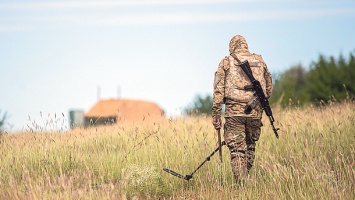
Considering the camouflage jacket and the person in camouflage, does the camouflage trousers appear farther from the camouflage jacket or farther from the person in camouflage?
the camouflage jacket

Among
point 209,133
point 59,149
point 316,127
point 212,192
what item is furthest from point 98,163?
point 316,127

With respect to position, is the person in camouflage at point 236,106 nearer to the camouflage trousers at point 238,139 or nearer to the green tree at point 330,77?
the camouflage trousers at point 238,139

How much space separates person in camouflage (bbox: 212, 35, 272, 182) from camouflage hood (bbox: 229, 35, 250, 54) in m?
0.14

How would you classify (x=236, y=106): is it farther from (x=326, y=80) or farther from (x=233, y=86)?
(x=326, y=80)

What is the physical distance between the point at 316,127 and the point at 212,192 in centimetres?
452

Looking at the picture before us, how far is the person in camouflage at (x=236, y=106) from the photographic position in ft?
23.1

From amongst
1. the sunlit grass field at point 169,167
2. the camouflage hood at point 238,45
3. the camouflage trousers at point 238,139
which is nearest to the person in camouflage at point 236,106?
the camouflage trousers at point 238,139

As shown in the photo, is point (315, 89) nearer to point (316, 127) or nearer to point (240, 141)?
point (316, 127)

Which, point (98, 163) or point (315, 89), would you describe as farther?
point (315, 89)

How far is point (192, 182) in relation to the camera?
285 inches

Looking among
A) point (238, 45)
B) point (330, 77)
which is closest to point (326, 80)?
point (330, 77)

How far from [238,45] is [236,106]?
3.50 feet

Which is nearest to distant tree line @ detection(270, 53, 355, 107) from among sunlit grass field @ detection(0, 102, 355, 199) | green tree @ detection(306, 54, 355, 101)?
green tree @ detection(306, 54, 355, 101)

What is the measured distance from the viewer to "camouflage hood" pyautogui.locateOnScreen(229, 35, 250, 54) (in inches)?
292
